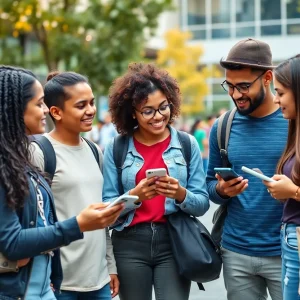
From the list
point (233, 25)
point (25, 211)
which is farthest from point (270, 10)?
point (25, 211)

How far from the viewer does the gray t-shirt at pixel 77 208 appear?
4.30 metres

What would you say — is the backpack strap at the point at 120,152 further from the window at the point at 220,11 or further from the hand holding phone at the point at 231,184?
the window at the point at 220,11

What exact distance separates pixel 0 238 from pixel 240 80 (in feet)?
6.53

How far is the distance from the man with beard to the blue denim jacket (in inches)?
5.7

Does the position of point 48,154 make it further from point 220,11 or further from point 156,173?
point 220,11

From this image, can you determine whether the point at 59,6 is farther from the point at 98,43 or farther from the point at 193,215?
the point at 193,215

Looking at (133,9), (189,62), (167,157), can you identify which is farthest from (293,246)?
(189,62)

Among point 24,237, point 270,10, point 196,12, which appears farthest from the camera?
point 196,12

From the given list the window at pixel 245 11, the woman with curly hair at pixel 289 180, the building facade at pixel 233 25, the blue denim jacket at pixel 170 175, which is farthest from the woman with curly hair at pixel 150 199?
the window at pixel 245 11

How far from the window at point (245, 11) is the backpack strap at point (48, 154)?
141ft

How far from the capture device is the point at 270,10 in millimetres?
45625

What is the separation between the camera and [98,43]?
1809cm

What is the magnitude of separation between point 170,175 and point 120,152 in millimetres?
365

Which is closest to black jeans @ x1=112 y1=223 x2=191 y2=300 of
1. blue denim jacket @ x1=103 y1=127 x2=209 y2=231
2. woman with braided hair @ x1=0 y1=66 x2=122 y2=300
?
blue denim jacket @ x1=103 y1=127 x2=209 y2=231
